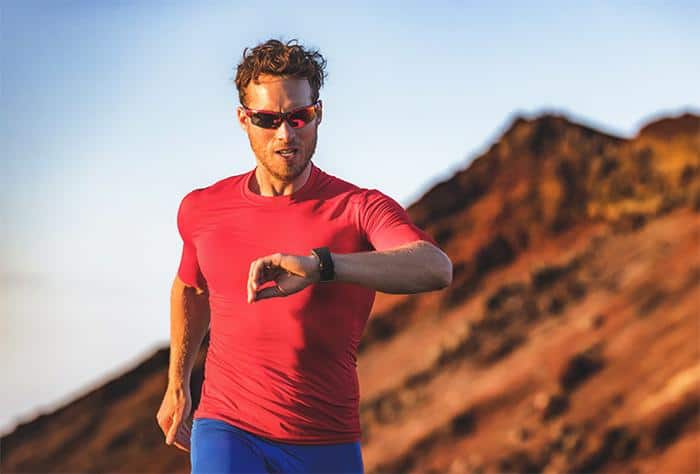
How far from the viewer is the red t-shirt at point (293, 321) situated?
4895mm

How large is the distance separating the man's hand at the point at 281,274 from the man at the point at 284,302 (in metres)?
0.41

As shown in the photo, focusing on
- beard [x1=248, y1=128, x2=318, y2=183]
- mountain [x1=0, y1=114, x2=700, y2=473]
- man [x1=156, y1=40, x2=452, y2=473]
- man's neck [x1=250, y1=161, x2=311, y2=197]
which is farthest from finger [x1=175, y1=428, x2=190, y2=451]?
mountain [x1=0, y1=114, x2=700, y2=473]

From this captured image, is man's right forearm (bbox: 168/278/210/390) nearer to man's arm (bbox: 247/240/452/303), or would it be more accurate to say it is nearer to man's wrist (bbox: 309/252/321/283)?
man's arm (bbox: 247/240/452/303)

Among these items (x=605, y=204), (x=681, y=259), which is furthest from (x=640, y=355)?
(x=605, y=204)

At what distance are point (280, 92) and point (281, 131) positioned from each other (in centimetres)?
14

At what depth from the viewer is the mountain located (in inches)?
1088

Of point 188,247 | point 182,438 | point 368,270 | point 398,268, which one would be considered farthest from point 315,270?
point 182,438

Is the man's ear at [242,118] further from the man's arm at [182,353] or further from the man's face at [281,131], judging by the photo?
the man's arm at [182,353]

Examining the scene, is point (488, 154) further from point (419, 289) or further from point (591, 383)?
point (419, 289)

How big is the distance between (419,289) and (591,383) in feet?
81.8

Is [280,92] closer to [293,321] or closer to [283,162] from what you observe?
[283,162]

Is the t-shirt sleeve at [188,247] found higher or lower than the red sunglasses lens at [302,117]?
lower

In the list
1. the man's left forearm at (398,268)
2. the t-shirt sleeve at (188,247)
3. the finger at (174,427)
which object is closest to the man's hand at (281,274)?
the man's left forearm at (398,268)

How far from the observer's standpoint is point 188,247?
5.32 m
